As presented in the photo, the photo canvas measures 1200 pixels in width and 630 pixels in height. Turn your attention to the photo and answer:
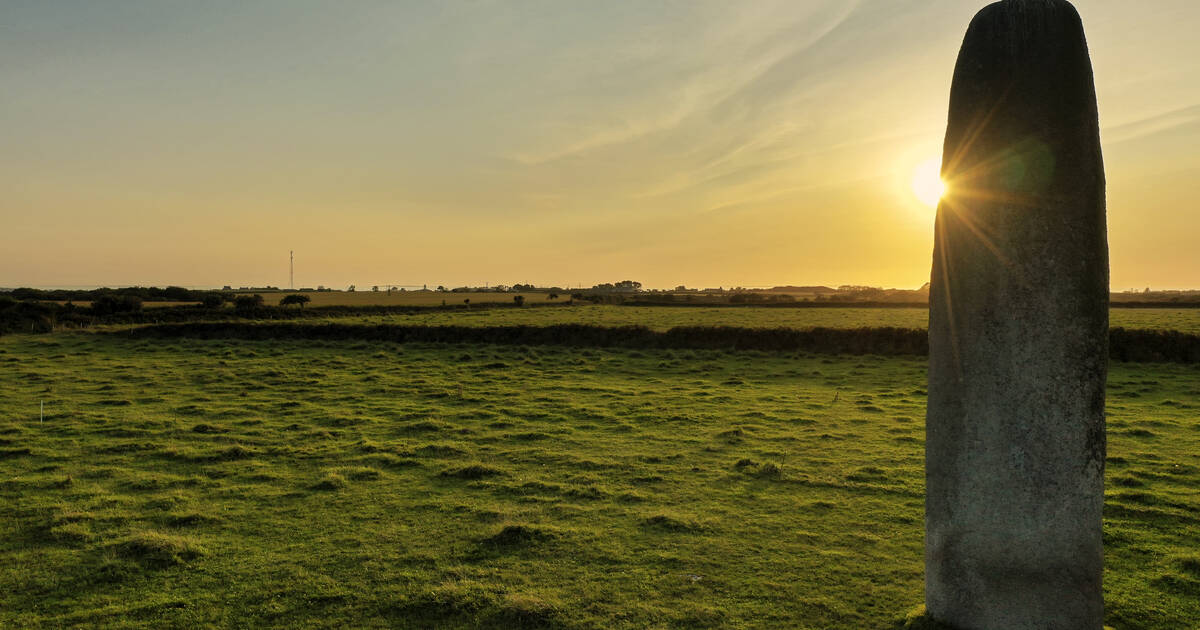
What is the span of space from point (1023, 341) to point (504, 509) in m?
7.48

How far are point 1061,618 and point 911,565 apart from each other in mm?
2510

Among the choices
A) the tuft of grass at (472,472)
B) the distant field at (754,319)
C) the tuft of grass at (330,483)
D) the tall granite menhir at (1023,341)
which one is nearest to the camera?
the tall granite menhir at (1023,341)

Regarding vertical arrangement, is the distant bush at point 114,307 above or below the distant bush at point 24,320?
above

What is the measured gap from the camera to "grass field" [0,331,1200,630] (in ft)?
23.0

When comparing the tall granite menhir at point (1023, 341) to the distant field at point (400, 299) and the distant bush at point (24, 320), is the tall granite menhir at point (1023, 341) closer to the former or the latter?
the distant bush at point (24, 320)

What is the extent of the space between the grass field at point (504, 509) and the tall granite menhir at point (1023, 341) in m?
1.52

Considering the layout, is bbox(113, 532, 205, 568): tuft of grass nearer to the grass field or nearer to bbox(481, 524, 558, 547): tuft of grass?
the grass field

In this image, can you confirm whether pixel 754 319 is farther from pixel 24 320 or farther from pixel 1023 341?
pixel 24 320

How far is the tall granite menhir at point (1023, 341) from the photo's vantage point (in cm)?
546

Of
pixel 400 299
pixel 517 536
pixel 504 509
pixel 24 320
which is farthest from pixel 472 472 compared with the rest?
pixel 400 299

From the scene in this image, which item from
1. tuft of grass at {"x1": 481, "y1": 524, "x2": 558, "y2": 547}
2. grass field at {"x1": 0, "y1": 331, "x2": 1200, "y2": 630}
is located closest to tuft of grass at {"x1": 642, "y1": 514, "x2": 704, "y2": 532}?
grass field at {"x1": 0, "y1": 331, "x2": 1200, "y2": 630}

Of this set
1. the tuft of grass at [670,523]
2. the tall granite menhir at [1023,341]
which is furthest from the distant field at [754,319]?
the tall granite menhir at [1023,341]

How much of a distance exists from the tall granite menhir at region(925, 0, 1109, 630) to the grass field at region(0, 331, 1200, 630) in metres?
Result: 1.52

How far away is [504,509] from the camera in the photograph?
398 inches
